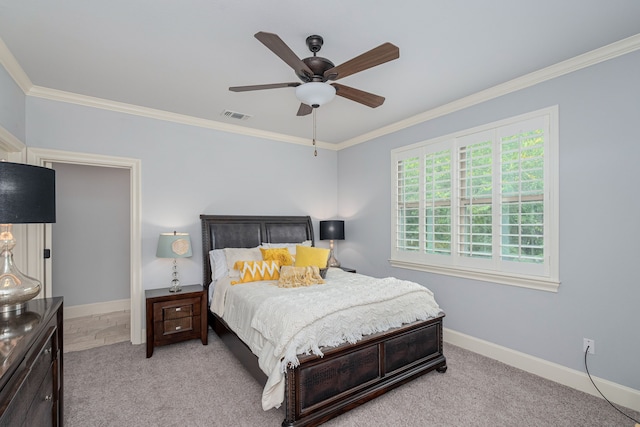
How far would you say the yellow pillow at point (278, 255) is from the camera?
12.4 ft

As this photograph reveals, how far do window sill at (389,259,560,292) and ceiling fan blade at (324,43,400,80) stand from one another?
2.40 metres

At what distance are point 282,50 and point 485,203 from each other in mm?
2580

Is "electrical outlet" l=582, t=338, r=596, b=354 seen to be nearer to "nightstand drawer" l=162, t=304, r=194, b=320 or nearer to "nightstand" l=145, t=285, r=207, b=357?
"nightstand" l=145, t=285, r=207, b=357

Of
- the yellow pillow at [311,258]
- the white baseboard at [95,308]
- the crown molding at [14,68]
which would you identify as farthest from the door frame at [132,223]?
the yellow pillow at [311,258]

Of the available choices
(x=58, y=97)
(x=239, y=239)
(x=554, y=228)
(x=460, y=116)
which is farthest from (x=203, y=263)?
(x=554, y=228)

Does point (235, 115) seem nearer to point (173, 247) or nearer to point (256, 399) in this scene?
point (173, 247)

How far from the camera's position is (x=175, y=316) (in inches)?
137

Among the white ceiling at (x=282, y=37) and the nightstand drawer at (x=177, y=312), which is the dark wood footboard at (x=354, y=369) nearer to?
the nightstand drawer at (x=177, y=312)

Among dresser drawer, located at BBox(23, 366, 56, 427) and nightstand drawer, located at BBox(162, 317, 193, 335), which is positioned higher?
dresser drawer, located at BBox(23, 366, 56, 427)

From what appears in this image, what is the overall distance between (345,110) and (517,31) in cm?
192

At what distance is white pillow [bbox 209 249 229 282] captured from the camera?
12.4ft

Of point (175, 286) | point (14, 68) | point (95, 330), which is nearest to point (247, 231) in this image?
point (175, 286)

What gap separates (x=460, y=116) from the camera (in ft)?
11.8

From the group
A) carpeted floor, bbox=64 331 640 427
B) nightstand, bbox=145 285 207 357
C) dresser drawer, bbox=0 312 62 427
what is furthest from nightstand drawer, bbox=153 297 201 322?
dresser drawer, bbox=0 312 62 427
